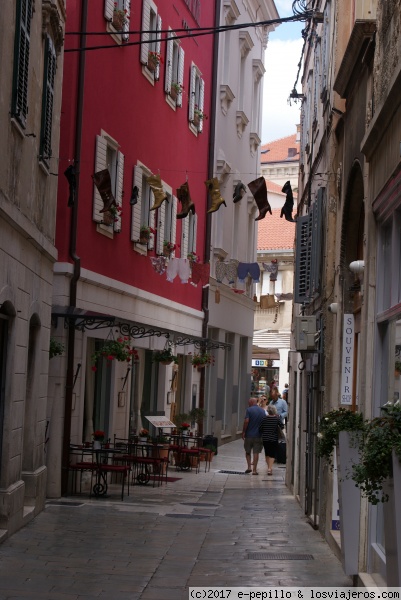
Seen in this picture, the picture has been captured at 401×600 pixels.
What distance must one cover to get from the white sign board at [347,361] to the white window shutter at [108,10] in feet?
31.3

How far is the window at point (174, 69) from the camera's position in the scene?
26.5 m

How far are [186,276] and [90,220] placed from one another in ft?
18.6

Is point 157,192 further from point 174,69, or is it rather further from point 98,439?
point 174,69

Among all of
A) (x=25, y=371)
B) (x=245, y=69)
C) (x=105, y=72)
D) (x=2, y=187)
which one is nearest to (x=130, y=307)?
(x=105, y=72)

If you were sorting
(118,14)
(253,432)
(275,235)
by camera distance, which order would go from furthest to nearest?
(275,235) → (253,432) → (118,14)

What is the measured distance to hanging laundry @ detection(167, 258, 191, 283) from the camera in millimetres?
25688

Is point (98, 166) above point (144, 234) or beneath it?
above

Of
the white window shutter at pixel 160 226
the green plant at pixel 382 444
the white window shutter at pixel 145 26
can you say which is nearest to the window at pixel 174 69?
the white window shutter at pixel 145 26

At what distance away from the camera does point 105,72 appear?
21.4 metres

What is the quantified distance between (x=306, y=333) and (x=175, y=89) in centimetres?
1088

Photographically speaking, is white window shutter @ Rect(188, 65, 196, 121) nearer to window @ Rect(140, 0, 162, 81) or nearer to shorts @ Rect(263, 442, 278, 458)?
window @ Rect(140, 0, 162, 81)

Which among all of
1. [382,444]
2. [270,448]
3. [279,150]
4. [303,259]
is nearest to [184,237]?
[270,448]

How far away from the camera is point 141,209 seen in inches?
970

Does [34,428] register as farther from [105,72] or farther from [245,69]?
[245,69]
